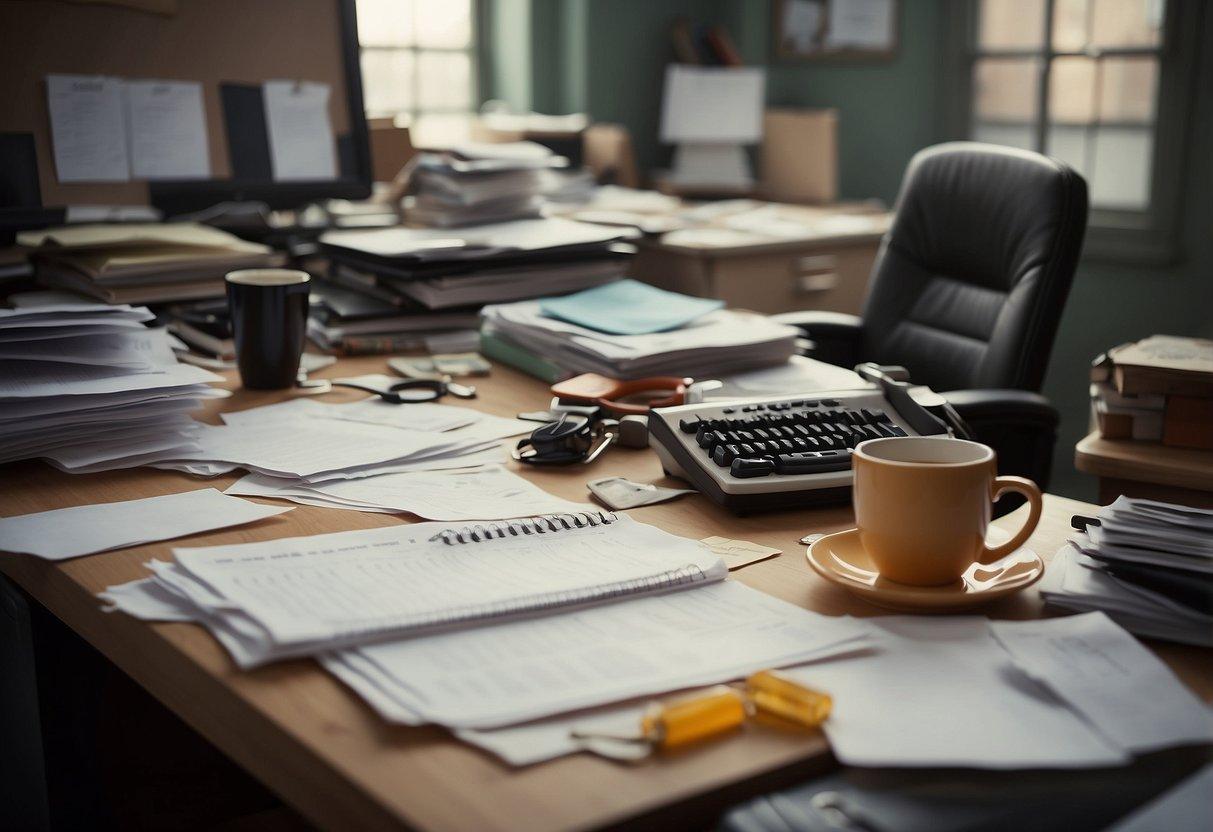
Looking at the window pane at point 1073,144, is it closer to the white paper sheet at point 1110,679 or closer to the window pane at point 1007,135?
the window pane at point 1007,135

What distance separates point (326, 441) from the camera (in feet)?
4.17

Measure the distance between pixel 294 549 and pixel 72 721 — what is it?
1.21 ft

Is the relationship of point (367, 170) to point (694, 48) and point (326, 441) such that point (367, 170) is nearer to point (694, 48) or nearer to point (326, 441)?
point (326, 441)

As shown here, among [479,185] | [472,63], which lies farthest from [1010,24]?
[479,185]

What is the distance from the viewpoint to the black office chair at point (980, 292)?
1700 millimetres

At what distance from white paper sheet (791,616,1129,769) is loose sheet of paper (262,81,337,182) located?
1.61 m

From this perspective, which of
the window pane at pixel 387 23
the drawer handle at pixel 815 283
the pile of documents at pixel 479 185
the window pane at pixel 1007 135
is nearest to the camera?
the pile of documents at pixel 479 185

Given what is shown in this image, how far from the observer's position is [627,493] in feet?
3.66

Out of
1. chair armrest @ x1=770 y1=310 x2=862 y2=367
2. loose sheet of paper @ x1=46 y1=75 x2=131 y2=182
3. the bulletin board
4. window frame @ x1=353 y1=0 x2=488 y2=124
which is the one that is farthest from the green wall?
loose sheet of paper @ x1=46 y1=75 x2=131 y2=182

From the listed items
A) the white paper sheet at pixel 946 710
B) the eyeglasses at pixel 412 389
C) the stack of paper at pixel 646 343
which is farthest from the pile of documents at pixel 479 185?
the white paper sheet at pixel 946 710

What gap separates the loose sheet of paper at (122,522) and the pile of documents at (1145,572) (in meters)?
0.66

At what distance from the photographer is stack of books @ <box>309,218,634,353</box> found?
1.76 meters

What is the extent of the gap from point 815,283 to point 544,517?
1694 millimetres

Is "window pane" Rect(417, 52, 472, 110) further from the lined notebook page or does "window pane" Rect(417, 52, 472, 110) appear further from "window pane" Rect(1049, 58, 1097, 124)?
the lined notebook page
